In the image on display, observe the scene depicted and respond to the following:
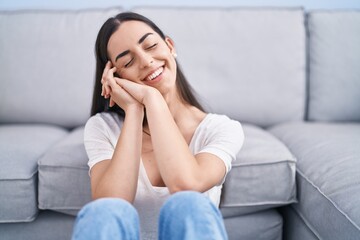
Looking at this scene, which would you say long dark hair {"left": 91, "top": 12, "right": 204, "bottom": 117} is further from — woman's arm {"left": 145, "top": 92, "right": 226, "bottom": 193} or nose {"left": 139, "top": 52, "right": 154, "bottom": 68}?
woman's arm {"left": 145, "top": 92, "right": 226, "bottom": 193}

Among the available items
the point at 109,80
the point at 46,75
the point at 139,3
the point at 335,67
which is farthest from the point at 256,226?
the point at 139,3

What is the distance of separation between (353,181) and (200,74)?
91 cm

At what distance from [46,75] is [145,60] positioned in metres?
0.86

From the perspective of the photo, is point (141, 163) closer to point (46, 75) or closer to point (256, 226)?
point (256, 226)

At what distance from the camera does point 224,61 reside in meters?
1.91

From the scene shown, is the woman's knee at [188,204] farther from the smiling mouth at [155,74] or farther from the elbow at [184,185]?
the smiling mouth at [155,74]

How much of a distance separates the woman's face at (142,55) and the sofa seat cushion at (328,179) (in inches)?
20.3

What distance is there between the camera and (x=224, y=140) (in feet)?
3.91

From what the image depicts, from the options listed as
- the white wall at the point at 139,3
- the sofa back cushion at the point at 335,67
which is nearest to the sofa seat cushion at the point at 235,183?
the sofa back cushion at the point at 335,67

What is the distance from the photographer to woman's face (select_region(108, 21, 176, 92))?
3.94ft

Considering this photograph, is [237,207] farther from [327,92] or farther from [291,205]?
[327,92]

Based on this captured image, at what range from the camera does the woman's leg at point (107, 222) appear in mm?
825

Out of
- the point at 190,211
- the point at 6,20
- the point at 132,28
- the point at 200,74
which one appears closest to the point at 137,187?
the point at 190,211

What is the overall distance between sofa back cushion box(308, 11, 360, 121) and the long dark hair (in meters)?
0.77
